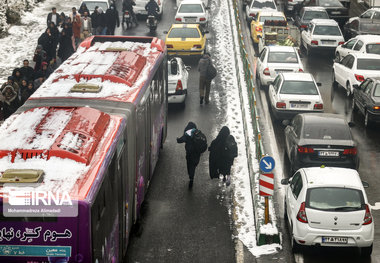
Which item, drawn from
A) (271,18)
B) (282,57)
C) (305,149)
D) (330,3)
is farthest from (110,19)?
(330,3)

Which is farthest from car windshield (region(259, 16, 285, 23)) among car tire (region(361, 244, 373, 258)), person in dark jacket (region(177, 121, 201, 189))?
car tire (region(361, 244, 373, 258))

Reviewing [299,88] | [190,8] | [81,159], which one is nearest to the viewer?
[81,159]

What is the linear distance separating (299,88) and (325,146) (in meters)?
5.75

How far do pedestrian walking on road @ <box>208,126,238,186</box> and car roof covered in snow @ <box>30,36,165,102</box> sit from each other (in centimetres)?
235

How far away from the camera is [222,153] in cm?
1711

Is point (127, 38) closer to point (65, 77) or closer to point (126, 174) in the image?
point (65, 77)

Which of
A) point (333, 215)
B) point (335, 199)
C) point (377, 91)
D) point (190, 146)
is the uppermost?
point (335, 199)

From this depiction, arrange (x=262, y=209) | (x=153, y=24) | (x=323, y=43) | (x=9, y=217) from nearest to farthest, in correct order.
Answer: (x=9, y=217)
(x=262, y=209)
(x=323, y=43)
(x=153, y=24)

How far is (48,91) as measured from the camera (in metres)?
13.1

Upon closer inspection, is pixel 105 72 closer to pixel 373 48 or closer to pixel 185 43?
pixel 185 43

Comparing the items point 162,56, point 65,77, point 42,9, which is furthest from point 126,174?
point 42,9

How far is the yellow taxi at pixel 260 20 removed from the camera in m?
34.3

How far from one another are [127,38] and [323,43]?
655 inches

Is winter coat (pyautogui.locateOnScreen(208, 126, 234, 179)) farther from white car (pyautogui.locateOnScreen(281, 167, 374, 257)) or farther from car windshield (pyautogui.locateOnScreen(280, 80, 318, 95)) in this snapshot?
car windshield (pyautogui.locateOnScreen(280, 80, 318, 95))
